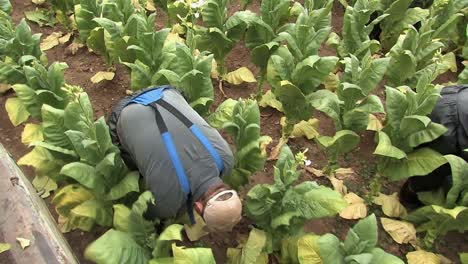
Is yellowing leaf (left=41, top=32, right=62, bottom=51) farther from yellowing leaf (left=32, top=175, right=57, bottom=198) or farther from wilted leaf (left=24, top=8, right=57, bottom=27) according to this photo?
yellowing leaf (left=32, top=175, right=57, bottom=198)

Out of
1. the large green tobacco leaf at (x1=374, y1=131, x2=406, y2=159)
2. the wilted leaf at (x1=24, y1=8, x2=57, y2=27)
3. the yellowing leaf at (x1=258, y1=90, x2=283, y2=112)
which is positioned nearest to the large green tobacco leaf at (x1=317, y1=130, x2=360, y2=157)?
the large green tobacco leaf at (x1=374, y1=131, x2=406, y2=159)

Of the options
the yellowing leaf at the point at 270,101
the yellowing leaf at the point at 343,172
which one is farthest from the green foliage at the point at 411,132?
the yellowing leaf at the point at 270,101

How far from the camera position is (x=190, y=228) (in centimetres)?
365

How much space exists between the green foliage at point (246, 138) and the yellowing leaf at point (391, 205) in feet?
4.52

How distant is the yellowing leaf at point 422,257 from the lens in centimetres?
378

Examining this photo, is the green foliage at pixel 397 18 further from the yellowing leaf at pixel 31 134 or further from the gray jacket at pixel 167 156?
the yellowing leaf at pixel 31 134

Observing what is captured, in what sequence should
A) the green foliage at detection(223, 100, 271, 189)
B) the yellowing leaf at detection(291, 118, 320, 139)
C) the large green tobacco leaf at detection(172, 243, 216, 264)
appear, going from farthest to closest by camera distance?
the yellowing leaf at detection(291, 118, 320, 139) → the green foliage at detection(223, 100, 271, 189) → the large green tobacco leaf at detection(172, 243, 216, 264)

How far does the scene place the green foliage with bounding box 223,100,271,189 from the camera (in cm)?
362

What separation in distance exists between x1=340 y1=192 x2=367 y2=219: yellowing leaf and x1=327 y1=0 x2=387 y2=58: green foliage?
5.42ft

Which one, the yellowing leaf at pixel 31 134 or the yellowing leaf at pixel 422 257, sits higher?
the yellowing leaf at pixel 31 134

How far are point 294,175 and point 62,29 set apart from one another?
4.17 meters

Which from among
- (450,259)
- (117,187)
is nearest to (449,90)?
(450,259)

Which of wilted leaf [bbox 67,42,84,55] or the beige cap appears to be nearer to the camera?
the beige cap

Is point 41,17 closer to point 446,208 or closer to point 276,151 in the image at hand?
point 276,151
